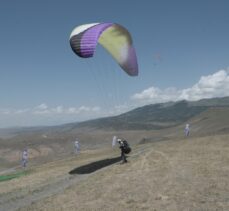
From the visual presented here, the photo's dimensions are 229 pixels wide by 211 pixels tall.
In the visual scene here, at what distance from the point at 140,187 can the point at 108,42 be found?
13.2 metres

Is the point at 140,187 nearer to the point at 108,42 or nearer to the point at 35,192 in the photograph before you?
the point at 35,192

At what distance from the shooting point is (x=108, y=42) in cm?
3212

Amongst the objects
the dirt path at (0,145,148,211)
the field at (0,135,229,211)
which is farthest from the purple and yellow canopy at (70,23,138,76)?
the dirt path at (0,145,148,211)

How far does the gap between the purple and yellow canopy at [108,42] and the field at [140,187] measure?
8.50 metres

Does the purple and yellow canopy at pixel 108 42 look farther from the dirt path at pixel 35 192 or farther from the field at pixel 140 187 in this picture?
the dirt path at pixel 35 192

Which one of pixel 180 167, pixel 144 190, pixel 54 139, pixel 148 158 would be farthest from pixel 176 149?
pixel 54 139

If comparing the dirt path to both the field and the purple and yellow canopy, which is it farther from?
the purple and yellow canopy

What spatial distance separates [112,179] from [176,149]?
14.4m

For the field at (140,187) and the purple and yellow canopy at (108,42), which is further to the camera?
the purple and yellow canopy at (108,42)

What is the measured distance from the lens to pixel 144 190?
2286cm

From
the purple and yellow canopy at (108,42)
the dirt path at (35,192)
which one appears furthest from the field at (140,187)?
the purple and yellow canopy at (108,42)

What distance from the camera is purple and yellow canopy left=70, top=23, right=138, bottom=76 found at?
90.7ft

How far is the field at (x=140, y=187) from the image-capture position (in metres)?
20.1

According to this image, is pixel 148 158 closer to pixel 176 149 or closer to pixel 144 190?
pixel 176 149
